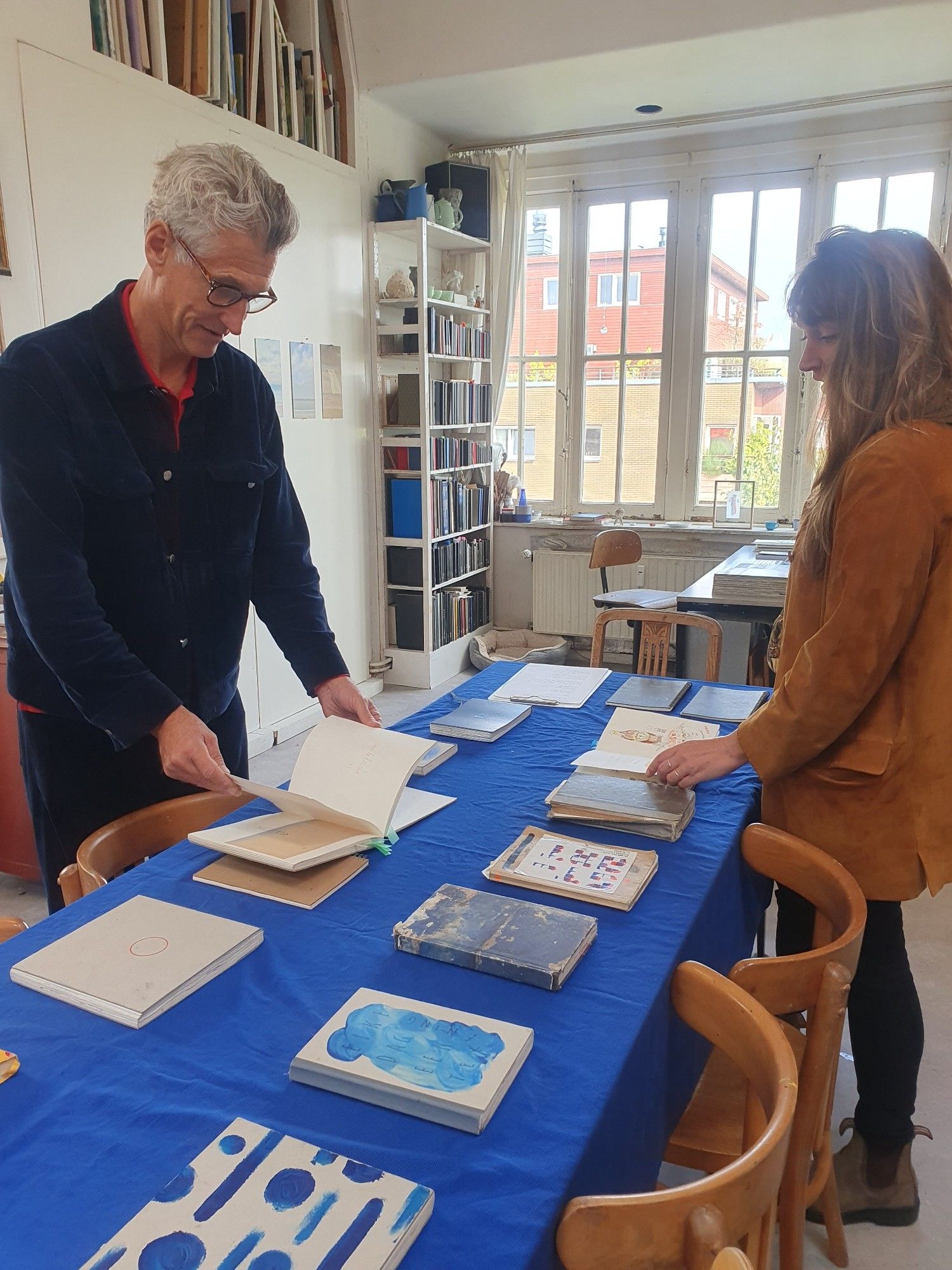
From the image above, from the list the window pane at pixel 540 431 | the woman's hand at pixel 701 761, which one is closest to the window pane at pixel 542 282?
the window pane at pixel 540 431

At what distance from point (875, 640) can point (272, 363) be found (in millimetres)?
3208

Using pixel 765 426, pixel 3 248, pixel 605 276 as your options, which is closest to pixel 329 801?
pixel 3 248

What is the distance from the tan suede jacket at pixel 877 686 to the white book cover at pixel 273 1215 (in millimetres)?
929

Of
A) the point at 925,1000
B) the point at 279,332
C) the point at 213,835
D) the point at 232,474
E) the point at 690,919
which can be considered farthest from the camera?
the point at 279,332

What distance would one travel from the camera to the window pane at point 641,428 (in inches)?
213

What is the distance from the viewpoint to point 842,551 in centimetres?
132

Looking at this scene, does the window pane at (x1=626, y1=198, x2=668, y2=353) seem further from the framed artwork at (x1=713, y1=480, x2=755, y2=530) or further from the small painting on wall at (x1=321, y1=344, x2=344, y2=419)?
the small painting on wall at (x1=321, y1=344, x2=344, y2=419)

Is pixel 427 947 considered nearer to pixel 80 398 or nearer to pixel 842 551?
pixel 842 551

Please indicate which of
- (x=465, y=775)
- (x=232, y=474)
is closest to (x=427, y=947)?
(x=465, y=775)

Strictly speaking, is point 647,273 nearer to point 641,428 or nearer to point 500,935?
point 641,428

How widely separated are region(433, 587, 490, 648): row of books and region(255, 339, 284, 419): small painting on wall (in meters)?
1.49

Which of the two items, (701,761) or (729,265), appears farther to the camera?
(729,265)

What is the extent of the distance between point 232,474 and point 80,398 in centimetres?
28

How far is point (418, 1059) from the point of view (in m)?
0.84
